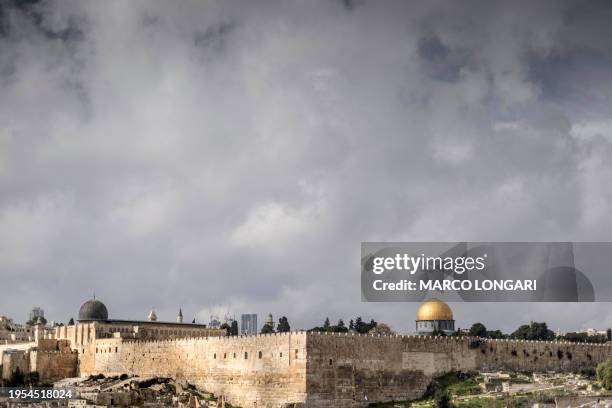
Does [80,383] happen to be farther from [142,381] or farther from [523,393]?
[523,393]

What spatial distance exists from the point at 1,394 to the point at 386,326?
3520 cm

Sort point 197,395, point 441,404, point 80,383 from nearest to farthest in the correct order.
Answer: point 441,404 → point 197,395 → point 80,383

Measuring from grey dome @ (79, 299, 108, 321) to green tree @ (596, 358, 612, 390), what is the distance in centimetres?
4703

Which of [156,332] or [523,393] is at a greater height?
[156,332]

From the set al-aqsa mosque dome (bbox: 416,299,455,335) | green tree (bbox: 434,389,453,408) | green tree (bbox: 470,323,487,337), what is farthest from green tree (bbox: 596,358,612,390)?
green tree (bbox: 470,323,487,337)

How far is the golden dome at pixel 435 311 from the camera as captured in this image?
3233 inches

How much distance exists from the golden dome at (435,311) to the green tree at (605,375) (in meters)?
20.0

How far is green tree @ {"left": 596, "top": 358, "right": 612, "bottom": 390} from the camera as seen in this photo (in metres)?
60.5

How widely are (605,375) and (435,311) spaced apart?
22535 mm

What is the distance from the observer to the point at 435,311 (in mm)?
82312

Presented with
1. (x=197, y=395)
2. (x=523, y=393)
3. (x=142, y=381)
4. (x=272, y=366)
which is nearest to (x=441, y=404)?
(x=523, y=393)

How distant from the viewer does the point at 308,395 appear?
57.1 metres

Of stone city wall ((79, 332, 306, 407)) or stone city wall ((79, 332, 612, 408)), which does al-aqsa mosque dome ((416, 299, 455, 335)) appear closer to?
stone city wall ((79, 332, 612, 408))

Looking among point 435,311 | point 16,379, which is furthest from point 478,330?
point 16,379
